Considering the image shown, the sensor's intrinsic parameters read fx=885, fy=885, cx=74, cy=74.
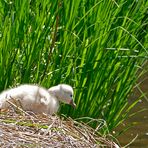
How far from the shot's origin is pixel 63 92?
4.46 metres

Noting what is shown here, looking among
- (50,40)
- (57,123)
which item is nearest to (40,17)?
(50,40)

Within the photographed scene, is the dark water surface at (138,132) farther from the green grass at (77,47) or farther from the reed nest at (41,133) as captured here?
the reed nest at (41,133)

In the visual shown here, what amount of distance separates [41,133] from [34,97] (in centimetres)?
56

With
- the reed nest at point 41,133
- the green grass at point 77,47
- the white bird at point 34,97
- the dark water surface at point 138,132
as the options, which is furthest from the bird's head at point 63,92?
the dark water surface at point 138,132

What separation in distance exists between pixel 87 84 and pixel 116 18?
0.41 metres

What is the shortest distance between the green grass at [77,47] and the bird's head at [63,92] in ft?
0.63

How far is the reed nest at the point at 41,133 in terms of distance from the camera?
143 inches

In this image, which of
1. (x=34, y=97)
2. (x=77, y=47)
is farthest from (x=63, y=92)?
(x=77, y=47)

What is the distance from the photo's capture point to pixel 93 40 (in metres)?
4.80

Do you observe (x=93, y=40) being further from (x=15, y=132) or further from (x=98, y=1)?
(x=15, y=132)

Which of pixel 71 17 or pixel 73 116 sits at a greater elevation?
pixel 71 17

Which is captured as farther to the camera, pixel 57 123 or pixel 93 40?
pixel 93 40

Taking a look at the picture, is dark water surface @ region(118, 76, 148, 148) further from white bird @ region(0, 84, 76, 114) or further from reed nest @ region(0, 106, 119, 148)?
reed nest @ region(0, 106, 119, 148)

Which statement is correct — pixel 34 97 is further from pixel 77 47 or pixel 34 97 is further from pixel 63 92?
pixel 77 47
